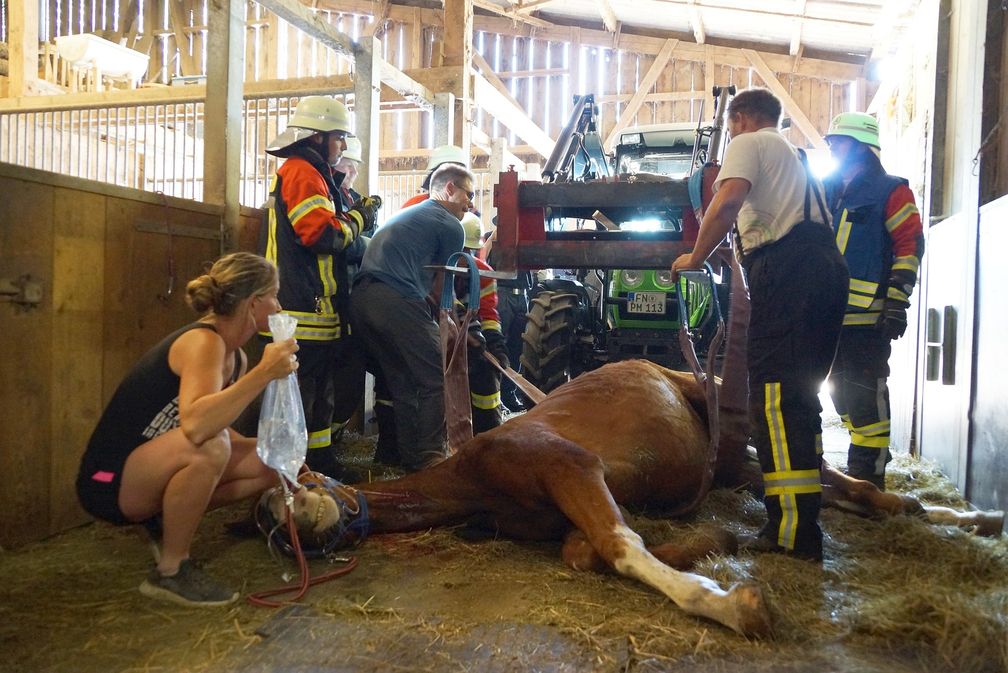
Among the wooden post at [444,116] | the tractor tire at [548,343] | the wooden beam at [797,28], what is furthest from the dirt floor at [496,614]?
the wooden beam at [797,28]

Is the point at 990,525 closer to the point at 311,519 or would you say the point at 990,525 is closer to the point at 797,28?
the point at 311,519

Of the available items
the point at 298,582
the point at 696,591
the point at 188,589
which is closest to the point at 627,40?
the point at 298,582

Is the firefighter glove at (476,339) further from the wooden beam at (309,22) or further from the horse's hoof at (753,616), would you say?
the horse's hoof at (753,616)

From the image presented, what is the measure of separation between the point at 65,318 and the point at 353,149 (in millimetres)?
2946

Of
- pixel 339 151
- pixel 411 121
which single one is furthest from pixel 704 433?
pixel 411 121

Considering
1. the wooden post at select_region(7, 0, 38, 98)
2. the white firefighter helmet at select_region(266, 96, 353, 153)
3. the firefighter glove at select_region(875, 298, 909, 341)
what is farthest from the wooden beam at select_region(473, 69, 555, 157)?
the firefighter glove at select_region(875, 298, 909, 341)

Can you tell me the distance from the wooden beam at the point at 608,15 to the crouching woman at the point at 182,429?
11.1 metres

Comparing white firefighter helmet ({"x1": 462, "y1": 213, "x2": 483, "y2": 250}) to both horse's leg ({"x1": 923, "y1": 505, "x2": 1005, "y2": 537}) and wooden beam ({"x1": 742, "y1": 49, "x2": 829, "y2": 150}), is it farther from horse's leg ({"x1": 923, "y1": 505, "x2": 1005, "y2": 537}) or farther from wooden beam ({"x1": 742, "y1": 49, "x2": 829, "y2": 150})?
wooden beam ({"x1": 742, "y1": 49, "x2": 829, "y2": 150})

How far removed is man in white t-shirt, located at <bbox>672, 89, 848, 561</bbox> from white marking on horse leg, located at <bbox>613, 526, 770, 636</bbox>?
683 mm

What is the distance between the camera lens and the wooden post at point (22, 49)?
7.48 m

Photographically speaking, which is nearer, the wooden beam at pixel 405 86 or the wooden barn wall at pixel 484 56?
the wooden beam at pixel 405 86

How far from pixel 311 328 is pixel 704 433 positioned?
2039 millimetres

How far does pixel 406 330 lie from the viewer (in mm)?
4184

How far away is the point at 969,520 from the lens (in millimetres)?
3303
